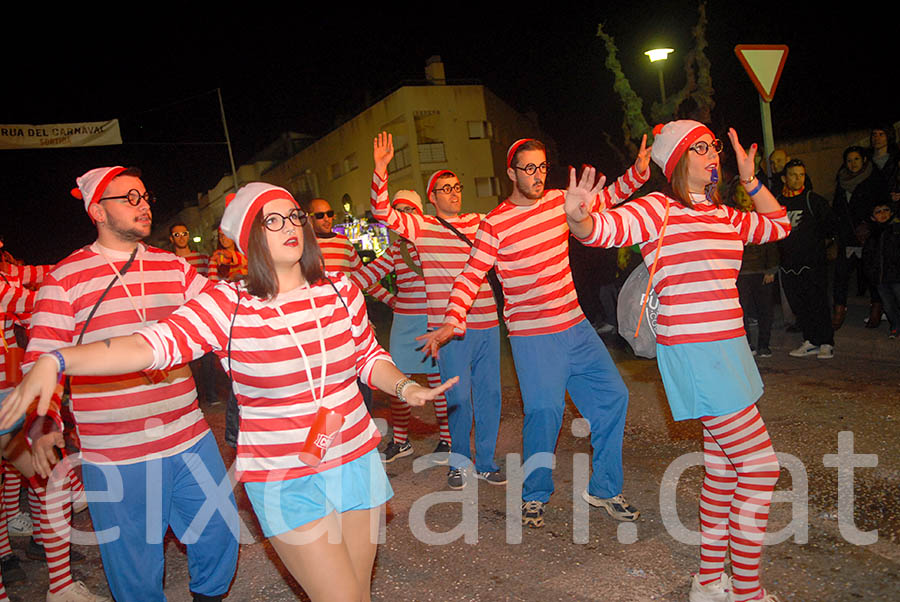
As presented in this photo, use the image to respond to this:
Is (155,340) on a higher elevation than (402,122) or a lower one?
lower

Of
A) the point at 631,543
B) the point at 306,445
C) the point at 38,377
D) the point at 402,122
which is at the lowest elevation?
the point at 631,543

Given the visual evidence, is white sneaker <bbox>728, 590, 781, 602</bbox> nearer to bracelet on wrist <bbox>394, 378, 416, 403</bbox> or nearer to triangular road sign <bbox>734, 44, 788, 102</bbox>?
bracelet on wrist <bbox>394, 378, 416, 403</bbox>

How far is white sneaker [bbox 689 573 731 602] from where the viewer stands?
10.4 feet

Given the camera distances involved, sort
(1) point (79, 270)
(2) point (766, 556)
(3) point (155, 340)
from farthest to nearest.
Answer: (2) point (766, 556) → (1) point (79, 270) → (3) point (155, 340)

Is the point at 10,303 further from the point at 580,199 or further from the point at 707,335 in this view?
the point at 707,335

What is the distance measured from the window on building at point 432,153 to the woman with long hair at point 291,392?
103 feet

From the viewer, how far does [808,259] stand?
7828 millimetres

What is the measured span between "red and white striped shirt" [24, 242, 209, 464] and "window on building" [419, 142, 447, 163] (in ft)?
101

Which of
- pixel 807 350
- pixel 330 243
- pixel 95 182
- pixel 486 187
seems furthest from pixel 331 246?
pixel 486 187

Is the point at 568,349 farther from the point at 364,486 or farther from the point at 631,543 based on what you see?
the point at 364,486

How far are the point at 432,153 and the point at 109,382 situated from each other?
31478 millimetres

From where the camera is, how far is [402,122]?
3394 centimetres

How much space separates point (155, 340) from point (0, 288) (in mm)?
2972

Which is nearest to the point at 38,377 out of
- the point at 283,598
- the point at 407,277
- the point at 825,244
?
the point at 283,598
